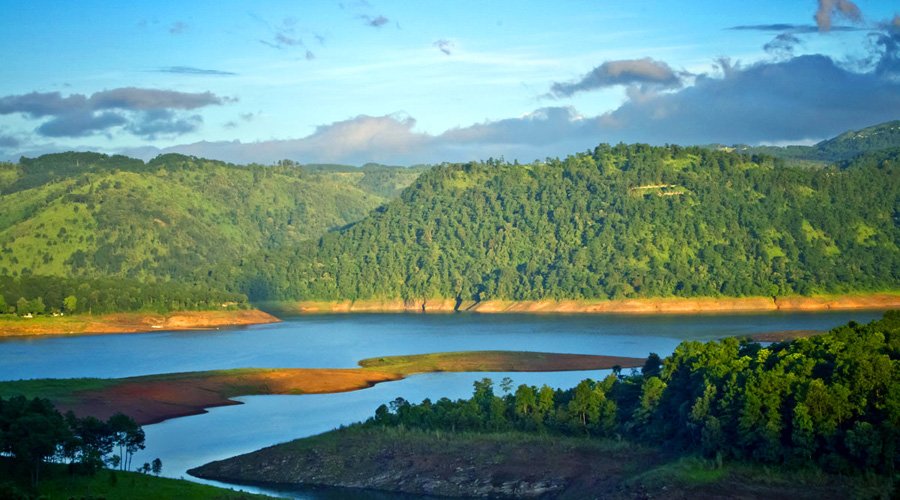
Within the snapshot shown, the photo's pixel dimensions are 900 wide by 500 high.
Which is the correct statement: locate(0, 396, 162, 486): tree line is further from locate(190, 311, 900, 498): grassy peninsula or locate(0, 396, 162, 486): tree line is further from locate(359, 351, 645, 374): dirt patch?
locate(359, 351, 645, 374): dirt patch

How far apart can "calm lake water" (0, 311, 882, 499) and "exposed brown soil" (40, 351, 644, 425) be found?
2.86 meters

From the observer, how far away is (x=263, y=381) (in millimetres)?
97500

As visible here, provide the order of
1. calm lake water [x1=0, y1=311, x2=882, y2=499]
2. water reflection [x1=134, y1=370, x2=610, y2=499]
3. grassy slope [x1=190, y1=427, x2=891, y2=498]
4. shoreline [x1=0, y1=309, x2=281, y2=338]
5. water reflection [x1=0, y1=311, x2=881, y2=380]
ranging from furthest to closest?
1. shoreline [x1=0, y1=309, x2=281, y2=338]
2. water reflection [x1=0, y1=311, x2=881, y2=380]
3. calm lake water [x1=0, y1=311, x2=882, y2=499]
4. water reflection [x1=134, y1=370, x2=610, y2=499]
5. grassy slope [x1=190, y1=427, x2=891, y2=498]

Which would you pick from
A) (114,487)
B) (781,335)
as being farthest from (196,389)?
(781,335)

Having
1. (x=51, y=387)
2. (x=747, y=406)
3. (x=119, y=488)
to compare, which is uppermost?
(x=747, y=406)

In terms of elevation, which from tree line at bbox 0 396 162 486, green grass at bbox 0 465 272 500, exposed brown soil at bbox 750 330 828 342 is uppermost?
tree line at bbox 0 396 162 486

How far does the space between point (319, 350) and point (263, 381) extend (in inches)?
1388

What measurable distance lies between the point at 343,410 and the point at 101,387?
63.6ft

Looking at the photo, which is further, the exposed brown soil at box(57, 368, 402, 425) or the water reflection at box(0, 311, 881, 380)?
the water reflection at box(0, 311, 881, 380)

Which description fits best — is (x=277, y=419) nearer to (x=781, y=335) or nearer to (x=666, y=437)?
(x=666, y=437)

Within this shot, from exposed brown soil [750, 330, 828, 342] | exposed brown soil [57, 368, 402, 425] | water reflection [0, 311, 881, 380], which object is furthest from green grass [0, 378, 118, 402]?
exposed brown soil [750, 330, 828, 342]

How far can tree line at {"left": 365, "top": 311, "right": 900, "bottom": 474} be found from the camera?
161 ft

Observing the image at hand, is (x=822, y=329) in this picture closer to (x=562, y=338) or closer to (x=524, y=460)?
(x=562, y=338)

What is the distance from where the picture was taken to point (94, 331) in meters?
161
